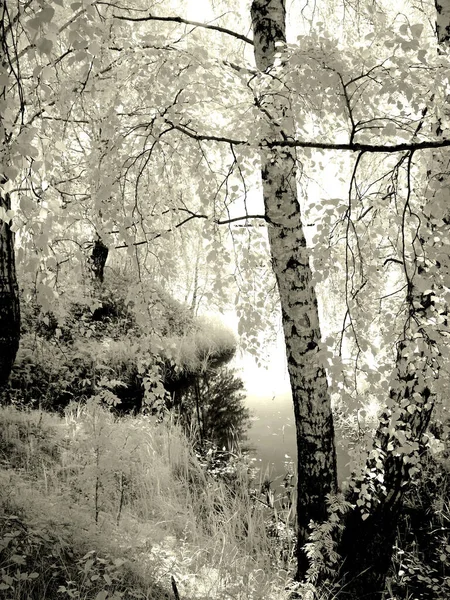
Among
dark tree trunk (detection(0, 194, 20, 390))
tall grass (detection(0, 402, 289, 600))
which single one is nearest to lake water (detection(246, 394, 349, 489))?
tall grass (detection(0, 402, 289, 600))

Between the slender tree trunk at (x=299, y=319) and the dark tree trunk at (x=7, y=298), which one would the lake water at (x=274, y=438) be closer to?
the slender tree trunk at (x=299, y=319)

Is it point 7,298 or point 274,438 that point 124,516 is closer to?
point 7,298

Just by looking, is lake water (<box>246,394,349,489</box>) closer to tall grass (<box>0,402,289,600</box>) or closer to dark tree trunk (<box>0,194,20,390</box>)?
tall grass (<box>0,402,289,600</box>)

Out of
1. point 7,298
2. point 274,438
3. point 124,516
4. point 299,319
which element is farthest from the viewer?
point 274,438

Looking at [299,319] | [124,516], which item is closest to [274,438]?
[124,516]

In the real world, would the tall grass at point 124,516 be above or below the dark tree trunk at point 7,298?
below

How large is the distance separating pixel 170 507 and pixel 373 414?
168 inches

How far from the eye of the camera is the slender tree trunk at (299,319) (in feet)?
11.2

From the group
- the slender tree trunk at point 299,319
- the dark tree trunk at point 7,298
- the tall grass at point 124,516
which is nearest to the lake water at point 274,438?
the tall grass at point 124,516

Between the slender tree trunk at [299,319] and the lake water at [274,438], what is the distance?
1.59 metres

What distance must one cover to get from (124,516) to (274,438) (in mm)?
3817

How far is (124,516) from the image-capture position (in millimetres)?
3881

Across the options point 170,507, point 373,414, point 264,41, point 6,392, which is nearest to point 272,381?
point 373,414

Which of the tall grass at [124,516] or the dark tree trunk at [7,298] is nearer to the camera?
the tall grass at [124,516]
